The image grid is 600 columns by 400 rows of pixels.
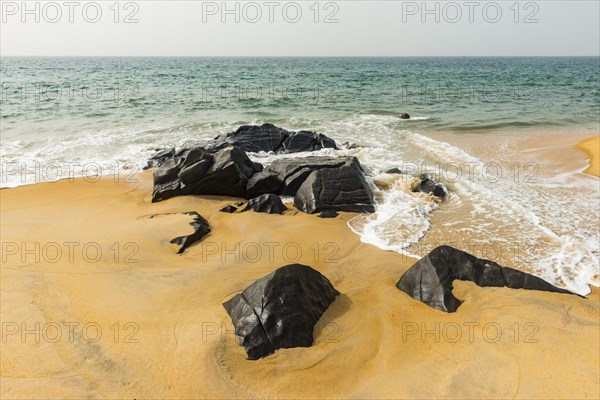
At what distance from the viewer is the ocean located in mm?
7609

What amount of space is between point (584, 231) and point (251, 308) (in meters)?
7.24

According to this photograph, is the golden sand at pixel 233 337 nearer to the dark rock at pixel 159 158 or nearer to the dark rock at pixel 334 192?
the dark rock at pixel 334 192

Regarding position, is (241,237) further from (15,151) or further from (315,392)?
(15,151)

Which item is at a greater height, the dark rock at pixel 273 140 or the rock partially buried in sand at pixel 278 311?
the dark rock at pixel 273 140

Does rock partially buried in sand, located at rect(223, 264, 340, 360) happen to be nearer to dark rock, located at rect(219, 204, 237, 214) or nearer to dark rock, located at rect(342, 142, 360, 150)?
dark rock, located at rect(219, 204, 237, 214)

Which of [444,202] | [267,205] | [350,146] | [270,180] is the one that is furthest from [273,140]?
[444,202]

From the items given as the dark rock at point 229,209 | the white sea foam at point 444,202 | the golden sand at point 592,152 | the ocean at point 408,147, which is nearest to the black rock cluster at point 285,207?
the dark rock at point 229,209

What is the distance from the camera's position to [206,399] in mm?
3938

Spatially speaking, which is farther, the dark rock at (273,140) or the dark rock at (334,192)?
the dark rock at (273,140)

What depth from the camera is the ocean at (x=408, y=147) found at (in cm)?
761

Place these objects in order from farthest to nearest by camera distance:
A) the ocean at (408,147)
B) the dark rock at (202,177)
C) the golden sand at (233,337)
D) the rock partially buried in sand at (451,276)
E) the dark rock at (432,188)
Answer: the dark rock at (202,177), the dark rock at (432,188), the ocean at (408,147), the rock partially buried in sand at (451,276), the golden sand at (233,337)

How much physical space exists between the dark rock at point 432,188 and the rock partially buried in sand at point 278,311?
5.64 meters

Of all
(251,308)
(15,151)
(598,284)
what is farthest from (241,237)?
(15,151)

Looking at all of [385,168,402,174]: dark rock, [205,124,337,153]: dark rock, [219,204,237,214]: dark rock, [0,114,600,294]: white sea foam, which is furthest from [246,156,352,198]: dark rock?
[205,124,337,153]: dark rock
